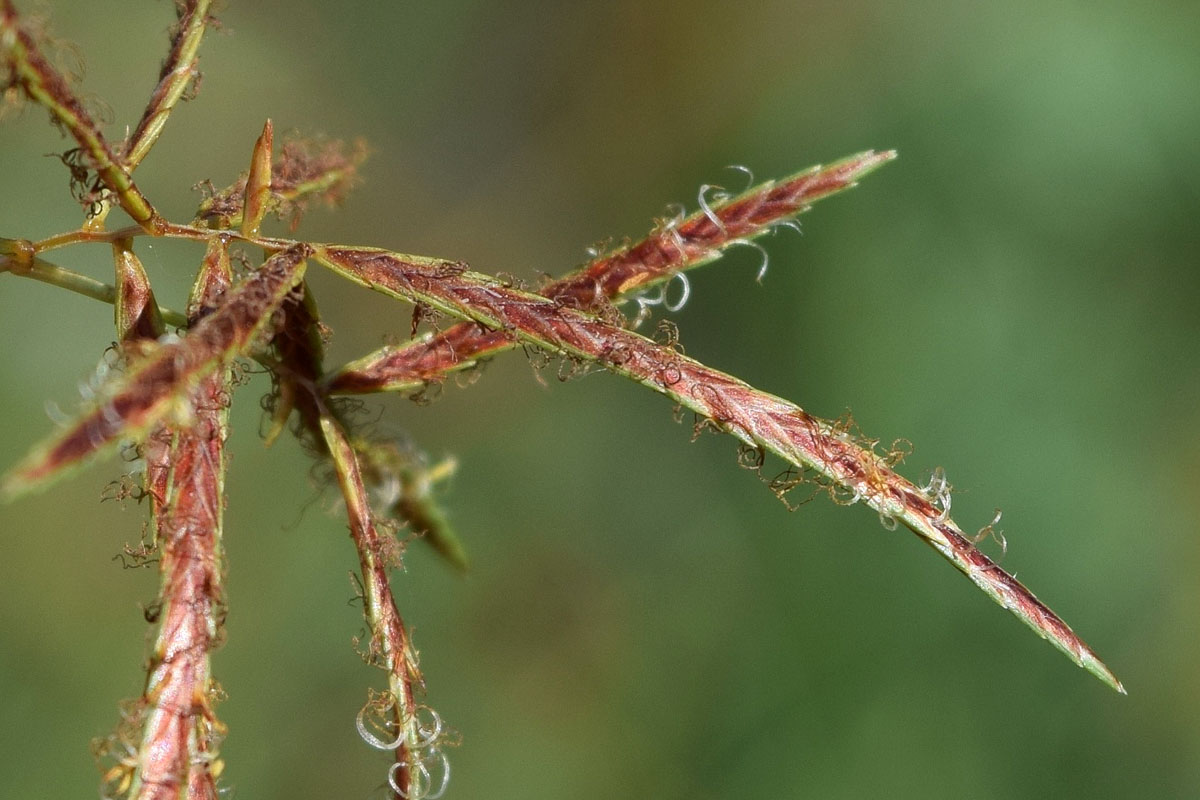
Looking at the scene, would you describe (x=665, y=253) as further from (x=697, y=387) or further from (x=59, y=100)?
(x=59, y=100)

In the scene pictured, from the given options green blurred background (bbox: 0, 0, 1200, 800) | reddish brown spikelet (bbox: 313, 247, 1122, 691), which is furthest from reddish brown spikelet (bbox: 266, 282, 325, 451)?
green blurred background (bbox: 0, 0, 1200, 800)

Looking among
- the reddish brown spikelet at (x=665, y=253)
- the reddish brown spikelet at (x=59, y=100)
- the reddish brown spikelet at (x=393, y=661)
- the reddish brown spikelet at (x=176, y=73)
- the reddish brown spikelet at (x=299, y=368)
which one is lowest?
the reddish brown spikelet at (x=393, y=661)

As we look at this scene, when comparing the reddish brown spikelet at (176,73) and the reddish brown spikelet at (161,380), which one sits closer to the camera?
the reddish brown spikelet at (161,380)

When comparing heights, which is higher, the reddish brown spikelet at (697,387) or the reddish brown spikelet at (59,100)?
the reddish brown spikelet at (59,100)

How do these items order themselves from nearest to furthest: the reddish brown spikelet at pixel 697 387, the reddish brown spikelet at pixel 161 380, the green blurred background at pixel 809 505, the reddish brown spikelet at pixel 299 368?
the reddish brown spikelet at pixel 161 380 < the reddish brown spikelet at pixel 697 387 < the reddish brown spikelet at pixel 299 368 < the green blurred background at pixel 809 505

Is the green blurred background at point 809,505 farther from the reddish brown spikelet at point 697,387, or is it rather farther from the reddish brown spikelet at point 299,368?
the reddish brown spikelet at point 299,368

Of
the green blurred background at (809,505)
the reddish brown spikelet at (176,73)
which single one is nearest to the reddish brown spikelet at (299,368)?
the reddish brown spikelet at (176,73)
